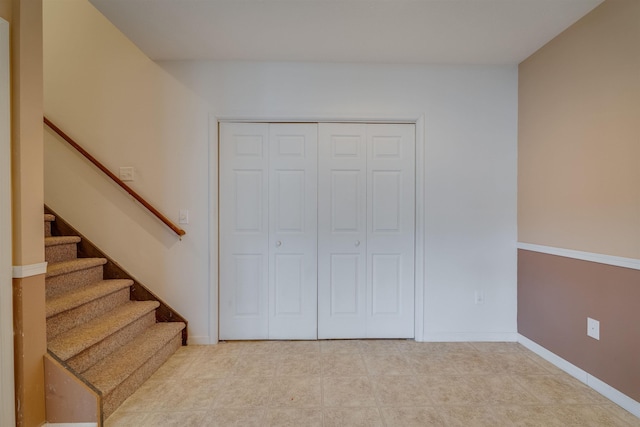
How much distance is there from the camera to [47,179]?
2.58 m

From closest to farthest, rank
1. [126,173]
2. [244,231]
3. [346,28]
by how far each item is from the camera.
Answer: [346,28], [126,173], [244,231]

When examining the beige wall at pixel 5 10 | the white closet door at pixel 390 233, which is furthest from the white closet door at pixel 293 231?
the beige wall at pixel 5 10

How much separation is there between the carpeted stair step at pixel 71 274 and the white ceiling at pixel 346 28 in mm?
1729

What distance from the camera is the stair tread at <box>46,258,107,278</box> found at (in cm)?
200

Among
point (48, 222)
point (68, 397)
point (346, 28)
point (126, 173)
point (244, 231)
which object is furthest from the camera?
point (244, 231)

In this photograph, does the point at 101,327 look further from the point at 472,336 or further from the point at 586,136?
the point at 586,136

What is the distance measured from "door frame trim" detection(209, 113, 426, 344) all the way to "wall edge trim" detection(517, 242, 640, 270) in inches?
34.2

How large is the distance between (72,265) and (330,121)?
2282 mm

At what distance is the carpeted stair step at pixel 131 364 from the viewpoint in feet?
5.65

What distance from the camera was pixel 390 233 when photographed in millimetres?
2740

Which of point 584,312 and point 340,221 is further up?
point 340,221

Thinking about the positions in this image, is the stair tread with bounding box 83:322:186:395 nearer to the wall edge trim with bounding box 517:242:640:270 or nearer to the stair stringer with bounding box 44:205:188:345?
the stair stringer with bounding box 44:205:188:345

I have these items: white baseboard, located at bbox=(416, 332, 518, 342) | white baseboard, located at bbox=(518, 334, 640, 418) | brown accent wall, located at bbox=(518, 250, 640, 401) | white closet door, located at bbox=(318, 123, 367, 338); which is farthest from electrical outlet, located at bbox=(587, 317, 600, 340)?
white closet door, located at bbox=(318, 123, 367, 338)

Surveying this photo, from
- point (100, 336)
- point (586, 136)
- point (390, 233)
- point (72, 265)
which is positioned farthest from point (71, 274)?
point (586, 136)
